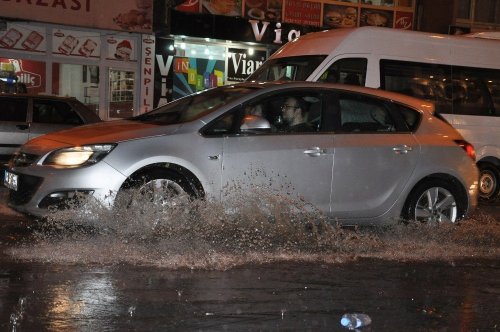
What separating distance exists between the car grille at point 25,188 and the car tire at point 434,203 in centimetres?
388

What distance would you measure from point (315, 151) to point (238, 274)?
5.93 feet

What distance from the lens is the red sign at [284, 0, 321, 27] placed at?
19728 millimetres

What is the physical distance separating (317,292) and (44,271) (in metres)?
2.22

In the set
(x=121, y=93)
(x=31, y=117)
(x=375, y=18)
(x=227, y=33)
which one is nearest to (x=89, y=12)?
(x=121, y=93)

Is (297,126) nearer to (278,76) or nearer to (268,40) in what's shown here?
(278,76)

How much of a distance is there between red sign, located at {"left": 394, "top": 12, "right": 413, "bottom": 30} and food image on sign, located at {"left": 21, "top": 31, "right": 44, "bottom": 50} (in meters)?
10.2

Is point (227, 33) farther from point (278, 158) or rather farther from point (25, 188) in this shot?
point (25, 188)

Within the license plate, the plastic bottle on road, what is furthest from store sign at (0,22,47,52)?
the plastic bottle on road

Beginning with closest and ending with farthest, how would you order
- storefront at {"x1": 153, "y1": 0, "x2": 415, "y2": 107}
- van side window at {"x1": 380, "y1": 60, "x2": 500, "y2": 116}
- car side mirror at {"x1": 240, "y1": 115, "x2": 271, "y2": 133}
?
1. car side mirror at {"x1": 240, "y1": 115, "x2": 271, "y2": 133}
2. van side window at {"x1": 380, "y1": 60, "x2": 500, "y2": 116}
3. storefront at {"x1": 153, "y1": 0, "x2": 415, "y2": 107}

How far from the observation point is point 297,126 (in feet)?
24.2

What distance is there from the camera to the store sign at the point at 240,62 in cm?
1928

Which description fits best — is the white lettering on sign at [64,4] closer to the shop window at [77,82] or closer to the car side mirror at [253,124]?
the shop window at [77,82]

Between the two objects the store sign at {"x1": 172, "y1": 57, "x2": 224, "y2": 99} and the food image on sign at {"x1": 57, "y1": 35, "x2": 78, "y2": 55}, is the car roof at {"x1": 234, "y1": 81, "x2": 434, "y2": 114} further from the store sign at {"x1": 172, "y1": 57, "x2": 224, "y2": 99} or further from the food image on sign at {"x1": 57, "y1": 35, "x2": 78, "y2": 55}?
the store sign at {"x1": 172, "y1": 57, "x2": 224, "y2": 99}

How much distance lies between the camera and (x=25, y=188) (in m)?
6.77
